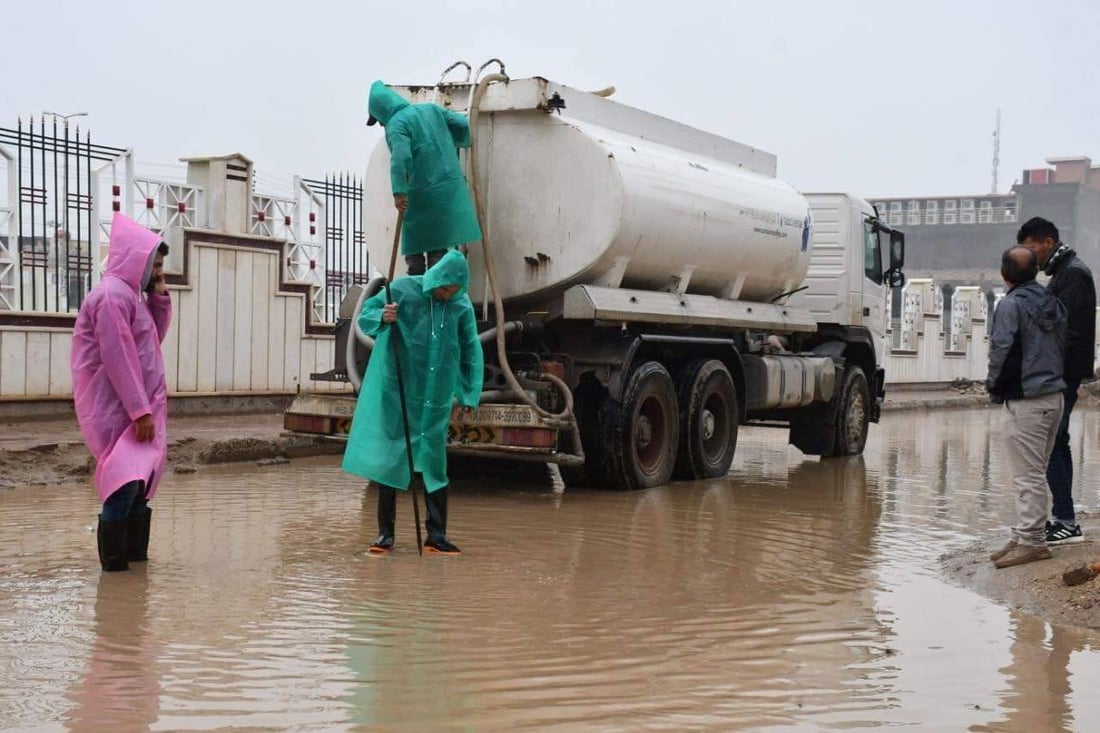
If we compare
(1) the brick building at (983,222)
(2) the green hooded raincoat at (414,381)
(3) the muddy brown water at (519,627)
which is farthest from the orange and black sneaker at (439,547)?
(1) the brick building at (983,222)

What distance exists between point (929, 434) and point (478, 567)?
1385 cm

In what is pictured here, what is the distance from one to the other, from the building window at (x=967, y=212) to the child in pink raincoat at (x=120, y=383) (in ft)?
225

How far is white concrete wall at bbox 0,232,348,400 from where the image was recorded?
582 inches

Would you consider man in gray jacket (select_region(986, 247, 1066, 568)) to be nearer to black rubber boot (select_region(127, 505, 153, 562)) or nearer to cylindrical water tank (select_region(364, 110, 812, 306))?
cylindrical water tank (select_region(364, 110, 812, 306))

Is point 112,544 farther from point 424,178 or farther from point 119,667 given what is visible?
point 424,178

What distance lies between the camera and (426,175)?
992cm

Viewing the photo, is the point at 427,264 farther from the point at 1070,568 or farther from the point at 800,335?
the point at 800,335

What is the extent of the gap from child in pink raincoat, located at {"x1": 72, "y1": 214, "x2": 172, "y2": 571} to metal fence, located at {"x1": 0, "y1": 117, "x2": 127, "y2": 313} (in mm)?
6542

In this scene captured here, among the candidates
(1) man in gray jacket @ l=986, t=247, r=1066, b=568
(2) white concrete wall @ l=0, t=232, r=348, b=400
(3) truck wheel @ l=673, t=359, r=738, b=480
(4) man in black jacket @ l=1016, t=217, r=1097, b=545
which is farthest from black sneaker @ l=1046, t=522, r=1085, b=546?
(2) white concrete wall @ l=0, t=232, r=348, b=400

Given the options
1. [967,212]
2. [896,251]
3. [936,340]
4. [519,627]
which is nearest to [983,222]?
[967,212]

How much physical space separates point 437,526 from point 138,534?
1.58 metres

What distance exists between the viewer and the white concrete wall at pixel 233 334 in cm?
1479

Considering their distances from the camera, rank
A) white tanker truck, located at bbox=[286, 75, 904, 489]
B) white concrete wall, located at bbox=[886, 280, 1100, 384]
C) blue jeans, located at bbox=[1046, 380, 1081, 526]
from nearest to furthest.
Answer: blue jeans, located at bbox=[1046, 380, 1081, 526]
white tanker truck, located at bbox=[286, 75, 904, 489]
white concrete wall, located at bbox=[886, 280, 1100, 384]

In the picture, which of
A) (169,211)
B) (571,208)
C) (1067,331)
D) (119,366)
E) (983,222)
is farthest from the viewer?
(983,222)
